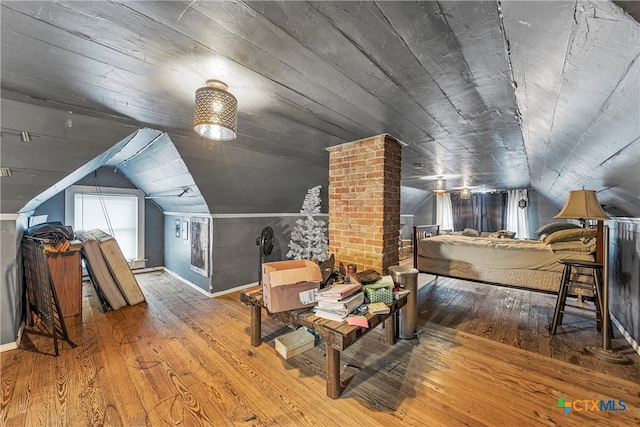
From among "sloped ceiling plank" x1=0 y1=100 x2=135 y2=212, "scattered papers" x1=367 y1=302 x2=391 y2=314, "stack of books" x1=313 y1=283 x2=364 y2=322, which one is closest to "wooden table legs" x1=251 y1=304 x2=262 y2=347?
"stack of books" x1=313 y1=283 x2=364 y2=322

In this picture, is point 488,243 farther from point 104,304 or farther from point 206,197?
point 104,304

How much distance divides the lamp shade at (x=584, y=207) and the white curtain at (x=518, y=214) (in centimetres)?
628

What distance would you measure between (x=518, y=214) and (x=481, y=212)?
3.19 feet

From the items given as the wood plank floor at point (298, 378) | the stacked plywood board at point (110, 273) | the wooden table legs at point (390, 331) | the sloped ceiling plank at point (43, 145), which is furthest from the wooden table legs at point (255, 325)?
the stacked plywood board at point (110, 273)

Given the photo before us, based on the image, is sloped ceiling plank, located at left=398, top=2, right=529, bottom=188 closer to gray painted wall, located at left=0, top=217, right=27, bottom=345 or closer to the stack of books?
the stack of books

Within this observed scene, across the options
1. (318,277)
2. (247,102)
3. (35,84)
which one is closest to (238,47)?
(247,102)

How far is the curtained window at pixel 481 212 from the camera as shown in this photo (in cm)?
796

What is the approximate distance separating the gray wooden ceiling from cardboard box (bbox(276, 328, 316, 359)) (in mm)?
2026

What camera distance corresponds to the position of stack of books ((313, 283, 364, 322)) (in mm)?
1803

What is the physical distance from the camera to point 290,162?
3699 millimetres

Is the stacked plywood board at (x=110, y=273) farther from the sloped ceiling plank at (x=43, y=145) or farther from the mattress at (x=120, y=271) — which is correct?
the sloped ceiling plank at (x=43, y=145)

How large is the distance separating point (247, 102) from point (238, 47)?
672 mm

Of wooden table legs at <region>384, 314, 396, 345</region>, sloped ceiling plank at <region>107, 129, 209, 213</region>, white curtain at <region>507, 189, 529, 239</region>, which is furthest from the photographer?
white curtain at <region>507, 189, 529, 239</region>

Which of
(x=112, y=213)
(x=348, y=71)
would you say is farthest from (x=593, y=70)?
(x=112, y=213)
